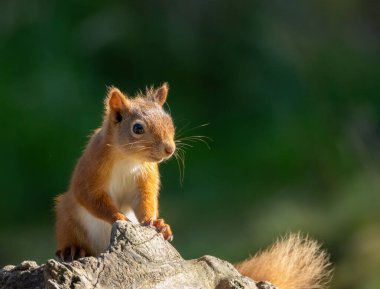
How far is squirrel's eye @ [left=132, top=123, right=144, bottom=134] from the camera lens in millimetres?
2477

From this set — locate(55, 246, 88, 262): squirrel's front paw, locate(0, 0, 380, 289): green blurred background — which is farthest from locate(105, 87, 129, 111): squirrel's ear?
locate(0, 0, 380, 289): green blurred background

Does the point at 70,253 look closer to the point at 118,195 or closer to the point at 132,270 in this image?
the point at 118,195

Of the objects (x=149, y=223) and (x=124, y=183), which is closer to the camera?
(x=149, y=223)

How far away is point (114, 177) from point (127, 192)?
5 centimetres

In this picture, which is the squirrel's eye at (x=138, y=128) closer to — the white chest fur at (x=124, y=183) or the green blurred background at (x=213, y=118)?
the white chest fur at (x=124, y=183)

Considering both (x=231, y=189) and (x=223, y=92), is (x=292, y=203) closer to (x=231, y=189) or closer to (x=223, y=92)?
(x=231, y=189)

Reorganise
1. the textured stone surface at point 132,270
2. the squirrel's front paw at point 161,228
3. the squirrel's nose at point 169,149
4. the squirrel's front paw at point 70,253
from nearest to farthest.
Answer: the textured stone surface at point 132,270, the squirrel's front paw at point 161,228, the squirrel's nose at point 169,149, the squirrel's front paw at point 70,253

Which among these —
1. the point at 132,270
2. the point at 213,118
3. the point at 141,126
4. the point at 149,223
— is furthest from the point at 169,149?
the point at 213,118

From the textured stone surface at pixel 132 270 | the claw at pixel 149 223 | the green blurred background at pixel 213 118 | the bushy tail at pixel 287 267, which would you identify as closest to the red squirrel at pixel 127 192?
the bushy tail at pixel 287 267

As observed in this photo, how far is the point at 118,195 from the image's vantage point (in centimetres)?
255

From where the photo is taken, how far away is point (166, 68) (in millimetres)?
5016

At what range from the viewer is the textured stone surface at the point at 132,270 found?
72.4 inches

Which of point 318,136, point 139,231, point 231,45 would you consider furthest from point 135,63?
point 139,231

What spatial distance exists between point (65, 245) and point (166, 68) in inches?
98.6
